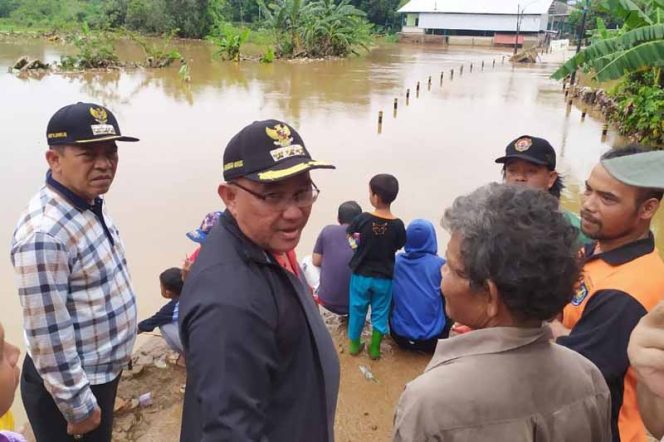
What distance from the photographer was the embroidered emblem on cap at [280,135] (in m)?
1.61

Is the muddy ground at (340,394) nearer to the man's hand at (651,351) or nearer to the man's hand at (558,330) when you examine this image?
the man's hand at (558,330)

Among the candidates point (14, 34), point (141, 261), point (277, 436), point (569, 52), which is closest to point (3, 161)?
point (141, 261)

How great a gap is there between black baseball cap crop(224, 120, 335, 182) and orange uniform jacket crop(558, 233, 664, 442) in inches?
45.1

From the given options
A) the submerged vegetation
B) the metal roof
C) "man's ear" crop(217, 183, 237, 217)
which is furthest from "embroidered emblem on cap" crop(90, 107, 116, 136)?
the metal roof

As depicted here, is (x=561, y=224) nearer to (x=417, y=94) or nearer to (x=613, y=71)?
(x=613, y=71)

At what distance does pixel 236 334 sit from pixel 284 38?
109ft

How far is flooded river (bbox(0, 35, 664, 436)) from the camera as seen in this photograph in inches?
297

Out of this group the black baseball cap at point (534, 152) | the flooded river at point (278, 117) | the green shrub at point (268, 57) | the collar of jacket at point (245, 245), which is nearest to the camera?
the collar of jacket at point (245, 245)

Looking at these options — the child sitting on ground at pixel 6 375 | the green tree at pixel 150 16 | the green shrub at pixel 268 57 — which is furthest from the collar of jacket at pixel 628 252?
the green tree at pixel 150 16

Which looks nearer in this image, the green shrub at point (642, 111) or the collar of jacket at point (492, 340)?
the collar of jacket at point (492, 340)

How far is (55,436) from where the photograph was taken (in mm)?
2258

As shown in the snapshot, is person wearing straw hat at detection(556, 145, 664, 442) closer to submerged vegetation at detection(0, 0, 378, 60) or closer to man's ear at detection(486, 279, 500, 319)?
man's ear at detection(486, 279, 500, 319)

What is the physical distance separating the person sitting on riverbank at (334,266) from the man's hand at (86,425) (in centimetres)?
239

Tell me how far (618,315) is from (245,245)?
1307mm
